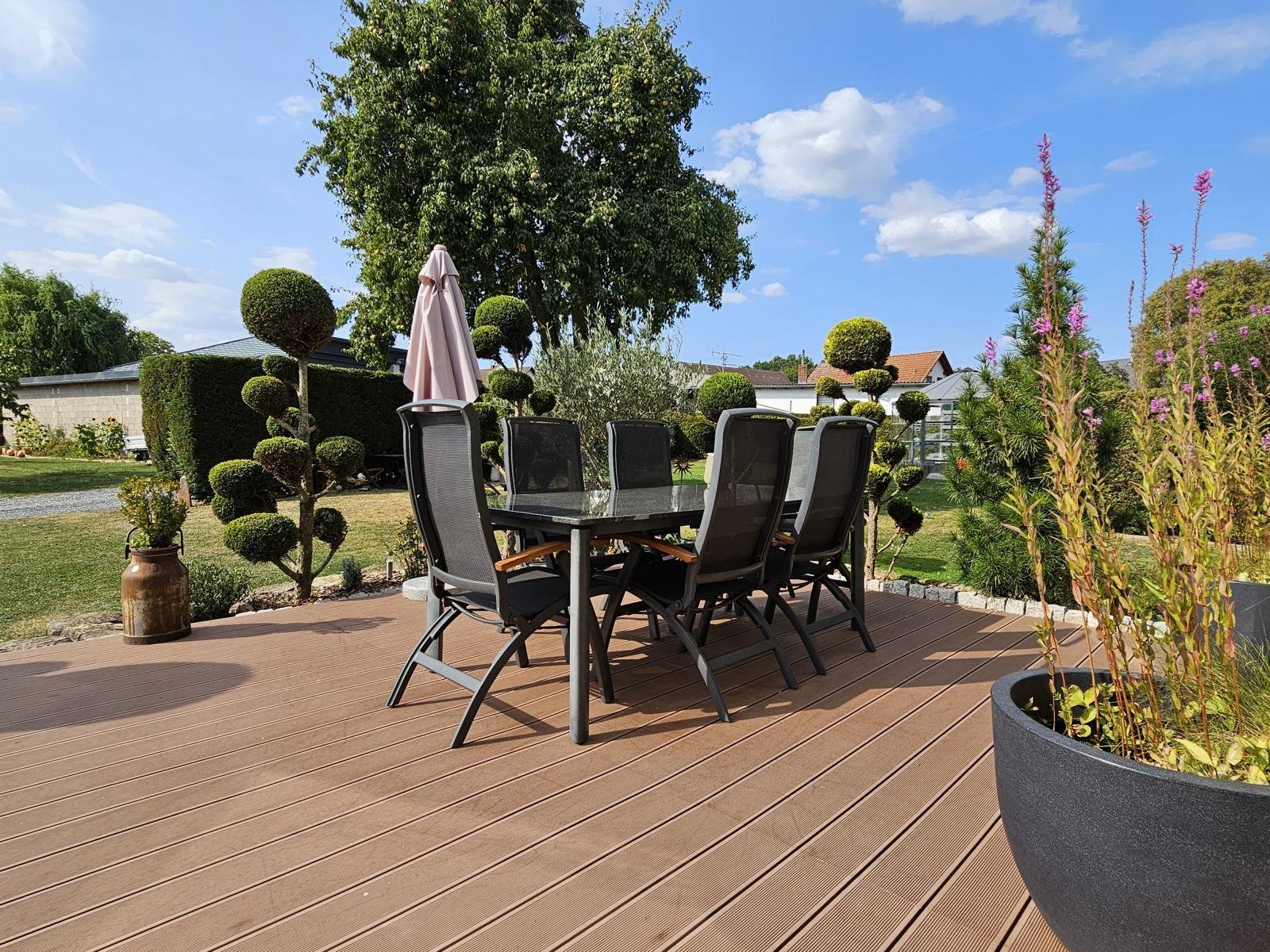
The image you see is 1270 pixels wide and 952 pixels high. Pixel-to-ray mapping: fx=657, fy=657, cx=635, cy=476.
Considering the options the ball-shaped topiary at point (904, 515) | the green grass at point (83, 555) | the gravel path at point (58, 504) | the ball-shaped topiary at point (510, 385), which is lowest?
the green grass at point (83, 555)

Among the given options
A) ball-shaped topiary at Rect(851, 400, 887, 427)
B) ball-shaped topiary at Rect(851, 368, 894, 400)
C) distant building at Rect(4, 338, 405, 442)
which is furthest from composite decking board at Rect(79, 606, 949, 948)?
distant building at Rect(4, 338, 405, 442)

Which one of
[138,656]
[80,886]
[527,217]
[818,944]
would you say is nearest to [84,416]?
[527,217]

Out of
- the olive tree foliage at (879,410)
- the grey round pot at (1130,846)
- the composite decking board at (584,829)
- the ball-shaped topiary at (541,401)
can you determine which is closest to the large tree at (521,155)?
the ball-shaped topiary at (541,401)

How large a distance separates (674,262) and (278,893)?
1342 cm

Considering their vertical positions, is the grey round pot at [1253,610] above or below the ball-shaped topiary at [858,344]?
below

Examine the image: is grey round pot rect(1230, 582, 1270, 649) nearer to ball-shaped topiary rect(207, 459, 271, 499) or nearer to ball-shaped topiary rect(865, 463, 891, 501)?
ball-shaped topiary rect(865, 463, 891, 501)

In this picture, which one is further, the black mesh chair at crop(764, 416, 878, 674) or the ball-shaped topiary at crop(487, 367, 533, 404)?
the ball-shaped topiary at crop(487, 367, 533, 404)

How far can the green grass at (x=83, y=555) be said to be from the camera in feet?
16.7

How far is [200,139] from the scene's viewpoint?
299 inches

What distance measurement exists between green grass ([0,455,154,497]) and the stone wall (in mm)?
1945

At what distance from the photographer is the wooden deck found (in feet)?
4.99

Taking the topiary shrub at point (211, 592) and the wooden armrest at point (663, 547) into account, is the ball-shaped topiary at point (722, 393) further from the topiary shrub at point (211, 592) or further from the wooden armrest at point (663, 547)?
the topiary shrub at point (211, 592)

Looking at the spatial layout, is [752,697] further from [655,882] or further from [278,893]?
[278,893]

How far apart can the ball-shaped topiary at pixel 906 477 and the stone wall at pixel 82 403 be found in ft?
70.3
